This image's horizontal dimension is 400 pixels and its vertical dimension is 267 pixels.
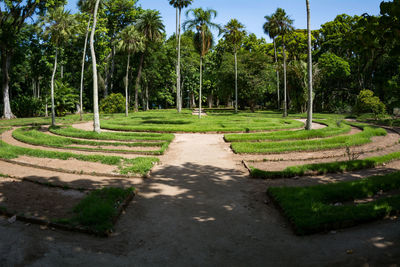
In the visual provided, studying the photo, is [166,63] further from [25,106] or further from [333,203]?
[333,203]

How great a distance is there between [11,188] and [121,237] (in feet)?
15.2

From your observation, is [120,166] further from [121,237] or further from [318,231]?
[318,231]

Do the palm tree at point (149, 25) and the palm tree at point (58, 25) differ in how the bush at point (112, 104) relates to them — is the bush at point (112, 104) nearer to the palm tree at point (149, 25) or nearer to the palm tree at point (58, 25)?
the palm tree at point (149, 25)

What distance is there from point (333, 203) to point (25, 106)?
145ft

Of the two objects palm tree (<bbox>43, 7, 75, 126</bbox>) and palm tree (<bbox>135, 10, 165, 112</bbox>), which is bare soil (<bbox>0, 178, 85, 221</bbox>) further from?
palm tree (<bbox>135, 10, 165, 112</bbox>)

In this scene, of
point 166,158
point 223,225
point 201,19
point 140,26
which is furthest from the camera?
point 140,26

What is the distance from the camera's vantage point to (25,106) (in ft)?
134

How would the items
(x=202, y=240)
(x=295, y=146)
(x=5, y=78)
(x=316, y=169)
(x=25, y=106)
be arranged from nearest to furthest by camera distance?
(x=202, y=240), (x=316, y=169), (x=295, y=146), (x=5, y=78), (x=25, y=106)

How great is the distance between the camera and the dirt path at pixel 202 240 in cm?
469

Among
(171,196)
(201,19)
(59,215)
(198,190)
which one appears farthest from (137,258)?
(201,19)

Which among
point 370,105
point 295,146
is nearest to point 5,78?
point 295,146

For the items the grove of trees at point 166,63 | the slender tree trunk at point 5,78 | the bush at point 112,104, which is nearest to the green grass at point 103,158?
the grove of trees at point 166,63

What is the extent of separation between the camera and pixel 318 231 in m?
5.64

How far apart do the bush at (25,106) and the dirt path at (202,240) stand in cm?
4005
